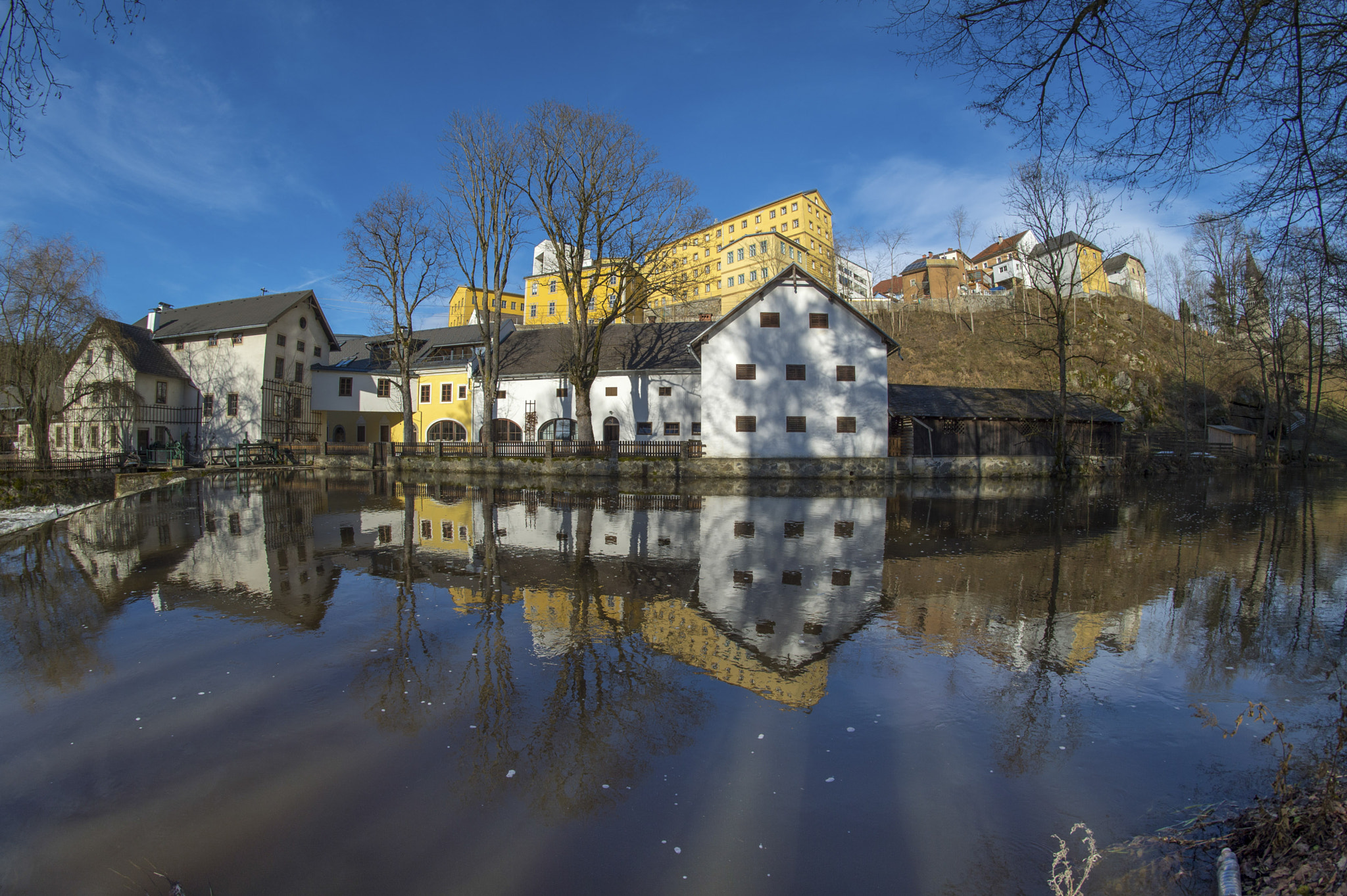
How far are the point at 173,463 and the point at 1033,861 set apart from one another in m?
42.0

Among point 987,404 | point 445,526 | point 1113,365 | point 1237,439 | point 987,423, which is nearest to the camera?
point 445,526

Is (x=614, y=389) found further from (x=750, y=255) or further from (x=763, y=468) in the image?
(x=750, y=255)

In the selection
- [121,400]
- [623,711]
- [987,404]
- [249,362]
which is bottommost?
[623,711]

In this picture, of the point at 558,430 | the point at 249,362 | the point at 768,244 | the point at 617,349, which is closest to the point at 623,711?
the point at 558,430

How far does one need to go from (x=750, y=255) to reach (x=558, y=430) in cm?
4554

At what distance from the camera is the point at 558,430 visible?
39.1 m

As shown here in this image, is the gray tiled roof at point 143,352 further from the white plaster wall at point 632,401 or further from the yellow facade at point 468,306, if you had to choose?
the yellow facade at point 468,306

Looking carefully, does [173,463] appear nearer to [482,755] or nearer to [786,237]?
[482,755]

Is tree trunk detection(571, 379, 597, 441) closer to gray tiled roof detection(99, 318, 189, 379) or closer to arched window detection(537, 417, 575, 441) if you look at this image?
arched window detection(537, 417, 575, 441)

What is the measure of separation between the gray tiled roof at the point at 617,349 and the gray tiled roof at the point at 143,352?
21.2 meters

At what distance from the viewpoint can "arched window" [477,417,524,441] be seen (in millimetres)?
39866

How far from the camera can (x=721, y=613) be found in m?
7.13

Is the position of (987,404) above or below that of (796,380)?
below

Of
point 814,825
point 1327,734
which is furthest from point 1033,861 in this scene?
point 1327,734
